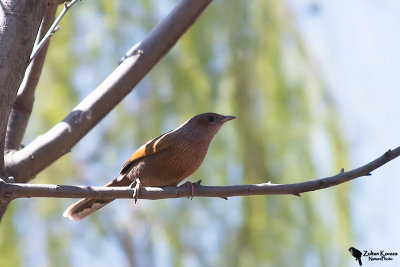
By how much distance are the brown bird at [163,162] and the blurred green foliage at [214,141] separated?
119 centimetres

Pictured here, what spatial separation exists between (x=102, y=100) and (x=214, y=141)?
6.56 feet

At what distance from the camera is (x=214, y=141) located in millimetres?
5684

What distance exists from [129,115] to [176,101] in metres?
0.56

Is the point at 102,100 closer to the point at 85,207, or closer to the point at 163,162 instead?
the point at 163,162

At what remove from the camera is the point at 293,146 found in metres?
5.51

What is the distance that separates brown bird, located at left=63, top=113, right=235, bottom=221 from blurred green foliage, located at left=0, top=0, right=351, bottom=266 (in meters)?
1.19

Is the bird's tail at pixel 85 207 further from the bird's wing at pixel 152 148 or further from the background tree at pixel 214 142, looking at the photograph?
the background tree at pixel 214 142

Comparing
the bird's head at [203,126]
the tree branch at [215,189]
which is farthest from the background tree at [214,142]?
the tree branch at [215,189]

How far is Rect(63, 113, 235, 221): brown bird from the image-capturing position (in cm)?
409

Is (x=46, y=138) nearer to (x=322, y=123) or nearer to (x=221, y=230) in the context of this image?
(x=221, y=230)

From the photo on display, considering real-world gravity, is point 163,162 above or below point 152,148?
below

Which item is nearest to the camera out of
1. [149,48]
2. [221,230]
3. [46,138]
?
[46,138]

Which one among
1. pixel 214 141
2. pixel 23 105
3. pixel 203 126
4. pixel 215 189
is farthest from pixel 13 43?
pixel 214 141

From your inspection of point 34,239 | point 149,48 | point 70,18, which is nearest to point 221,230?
point 34,239
